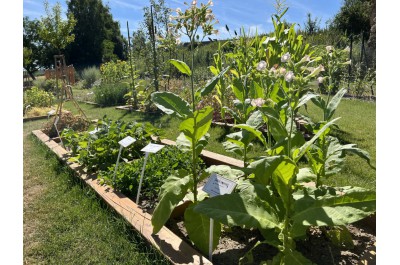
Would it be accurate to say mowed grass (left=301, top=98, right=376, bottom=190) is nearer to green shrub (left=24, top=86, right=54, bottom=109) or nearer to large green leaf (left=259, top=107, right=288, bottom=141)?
large green leaf (left=259, top=107, right=288, bottom=141)

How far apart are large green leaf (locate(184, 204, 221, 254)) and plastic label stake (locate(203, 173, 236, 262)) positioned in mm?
64

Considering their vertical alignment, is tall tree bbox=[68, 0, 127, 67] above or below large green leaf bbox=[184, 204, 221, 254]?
above

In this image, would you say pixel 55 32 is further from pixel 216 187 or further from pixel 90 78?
pixel 90 78

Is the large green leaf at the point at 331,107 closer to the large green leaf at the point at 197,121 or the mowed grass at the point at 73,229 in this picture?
the large green leaf at the point at 197,121

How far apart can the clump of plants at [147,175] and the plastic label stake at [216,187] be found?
2.84 feet

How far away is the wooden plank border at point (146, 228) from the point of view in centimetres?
173

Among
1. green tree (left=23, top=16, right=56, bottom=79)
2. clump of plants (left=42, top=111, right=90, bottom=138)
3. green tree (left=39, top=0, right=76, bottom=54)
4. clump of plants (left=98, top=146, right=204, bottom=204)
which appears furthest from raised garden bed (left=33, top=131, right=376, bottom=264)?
green tree (left=23, top=16, right=56, bottom=79)

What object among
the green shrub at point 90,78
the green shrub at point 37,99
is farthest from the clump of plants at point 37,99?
the green shrub at point 90,78

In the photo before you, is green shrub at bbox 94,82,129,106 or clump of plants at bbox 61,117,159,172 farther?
green shrub at bbox 94,82,129,106

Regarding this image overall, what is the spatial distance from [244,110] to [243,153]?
0.40 meters

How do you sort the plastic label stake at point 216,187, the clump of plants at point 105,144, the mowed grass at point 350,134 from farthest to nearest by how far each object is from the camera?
1. the clump of plants at point 105,144
2. the mowed grass at point 350,134
3. the plastic label stake at point 216,187

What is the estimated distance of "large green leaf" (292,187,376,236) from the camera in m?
1.39

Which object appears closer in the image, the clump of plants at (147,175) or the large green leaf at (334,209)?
the large green leaf at (334,209)

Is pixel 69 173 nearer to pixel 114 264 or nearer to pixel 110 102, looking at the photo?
pixel 114 264
